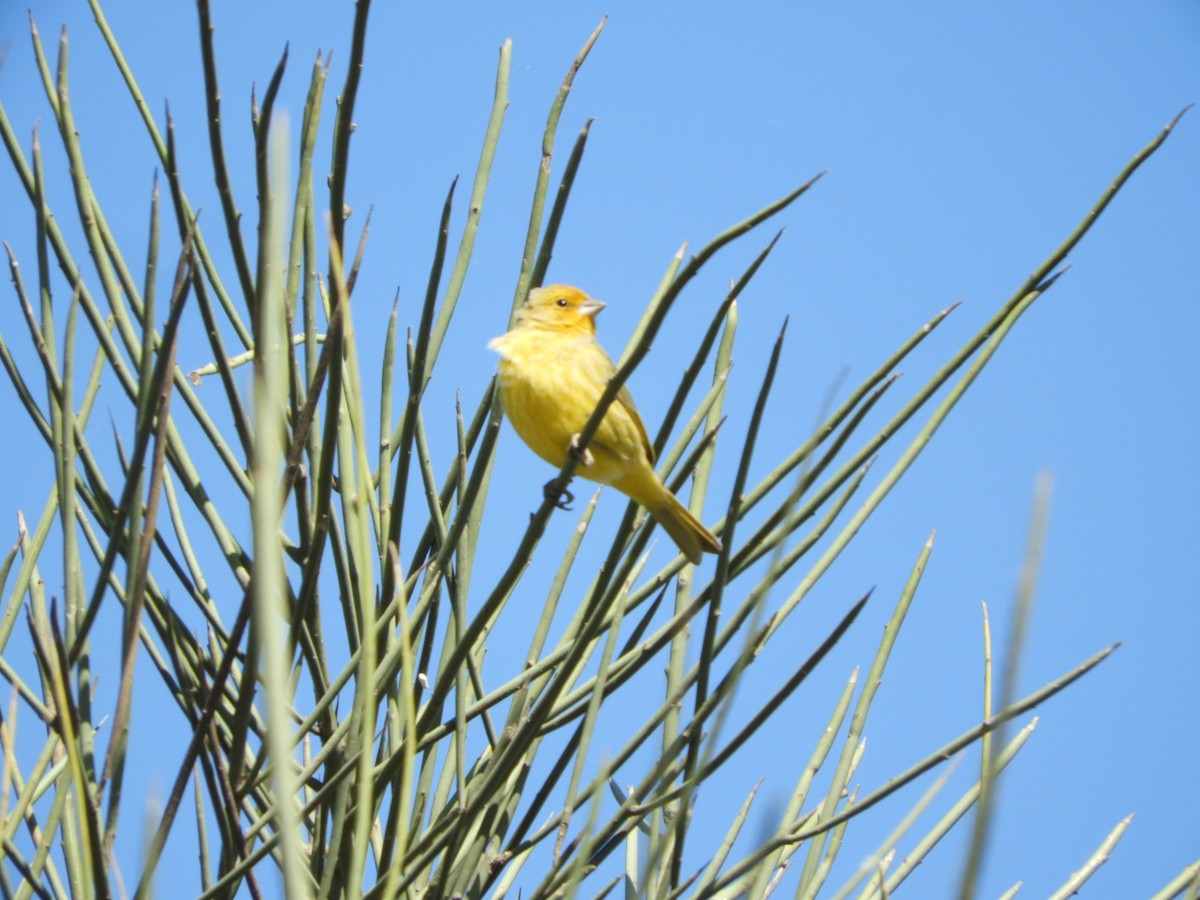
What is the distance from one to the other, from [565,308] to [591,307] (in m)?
0.09

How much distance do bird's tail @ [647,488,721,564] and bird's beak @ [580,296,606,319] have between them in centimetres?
130

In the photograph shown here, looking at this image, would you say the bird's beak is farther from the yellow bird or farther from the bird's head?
the yellow bird

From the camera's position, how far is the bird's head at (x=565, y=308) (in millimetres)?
Result: 3760

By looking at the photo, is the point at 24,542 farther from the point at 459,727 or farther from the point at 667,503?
the point at 667,503

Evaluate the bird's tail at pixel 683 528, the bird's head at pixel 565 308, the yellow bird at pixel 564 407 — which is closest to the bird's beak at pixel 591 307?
the bird's head at pixel 565 308

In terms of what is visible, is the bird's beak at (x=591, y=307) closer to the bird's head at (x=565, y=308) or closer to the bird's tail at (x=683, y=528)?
the bird's head at (x=565, y=308)

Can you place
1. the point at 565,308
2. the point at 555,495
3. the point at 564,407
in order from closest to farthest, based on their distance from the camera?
the point at 555,495 < the point at 564,407 < the point at 565,308

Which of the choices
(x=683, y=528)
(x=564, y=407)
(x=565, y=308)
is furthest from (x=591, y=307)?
(x=683, y=528)

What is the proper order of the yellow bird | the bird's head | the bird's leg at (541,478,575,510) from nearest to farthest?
the bird's leg at (541,478,575,510) → the yellow bird → the bird's head

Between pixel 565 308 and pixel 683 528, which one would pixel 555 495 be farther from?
pixel 565 308

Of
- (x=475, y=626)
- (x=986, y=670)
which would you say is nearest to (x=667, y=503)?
(x=475, y=626)

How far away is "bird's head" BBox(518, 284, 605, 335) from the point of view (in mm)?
3760

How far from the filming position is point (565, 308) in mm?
3822

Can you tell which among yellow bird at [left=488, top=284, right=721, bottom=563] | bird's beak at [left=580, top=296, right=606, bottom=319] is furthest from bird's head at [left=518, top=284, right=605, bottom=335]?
yellow bird at [left=488, top=284, right=721, bottom=563]
